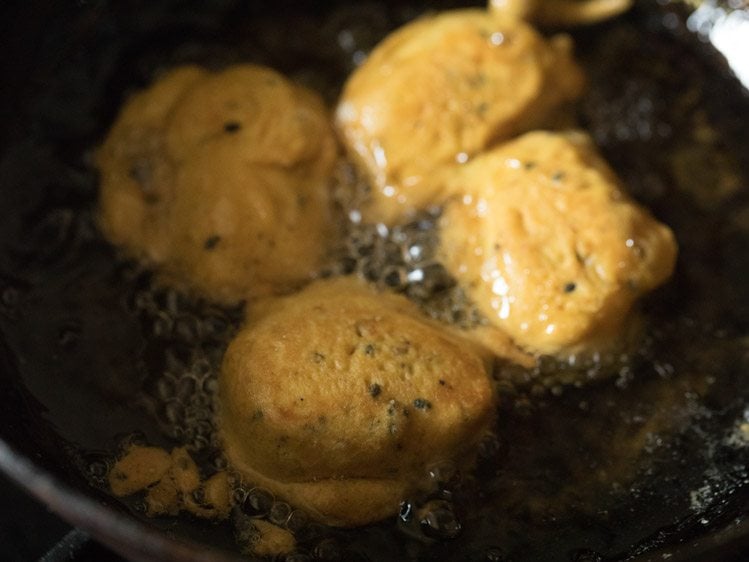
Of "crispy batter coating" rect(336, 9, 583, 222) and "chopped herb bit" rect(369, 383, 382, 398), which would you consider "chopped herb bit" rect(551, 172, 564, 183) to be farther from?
"chopped herb bit" rect(369, 383, 382, 398)

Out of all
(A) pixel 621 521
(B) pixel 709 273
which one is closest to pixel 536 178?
(B) pixel 709 273

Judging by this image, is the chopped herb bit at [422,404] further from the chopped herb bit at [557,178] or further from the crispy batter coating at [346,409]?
the chopped herb bit at [557,178]

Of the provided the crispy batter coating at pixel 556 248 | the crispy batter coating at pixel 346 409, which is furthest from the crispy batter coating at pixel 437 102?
the crispy batter coating at pixel 346 409

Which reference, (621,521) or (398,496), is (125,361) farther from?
(621,521)

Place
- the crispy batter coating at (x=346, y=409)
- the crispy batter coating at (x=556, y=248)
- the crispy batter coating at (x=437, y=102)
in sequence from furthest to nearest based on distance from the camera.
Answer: the crispy batter coating at (x=437, y=102)
the crispy batter coating at (x=556, y=248)
the crispy batter coating at (x=346, y=409)

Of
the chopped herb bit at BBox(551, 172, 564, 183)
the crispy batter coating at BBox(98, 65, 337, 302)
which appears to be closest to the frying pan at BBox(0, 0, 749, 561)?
the crispy batter coating at BBox(98, 65, 337, 302)
